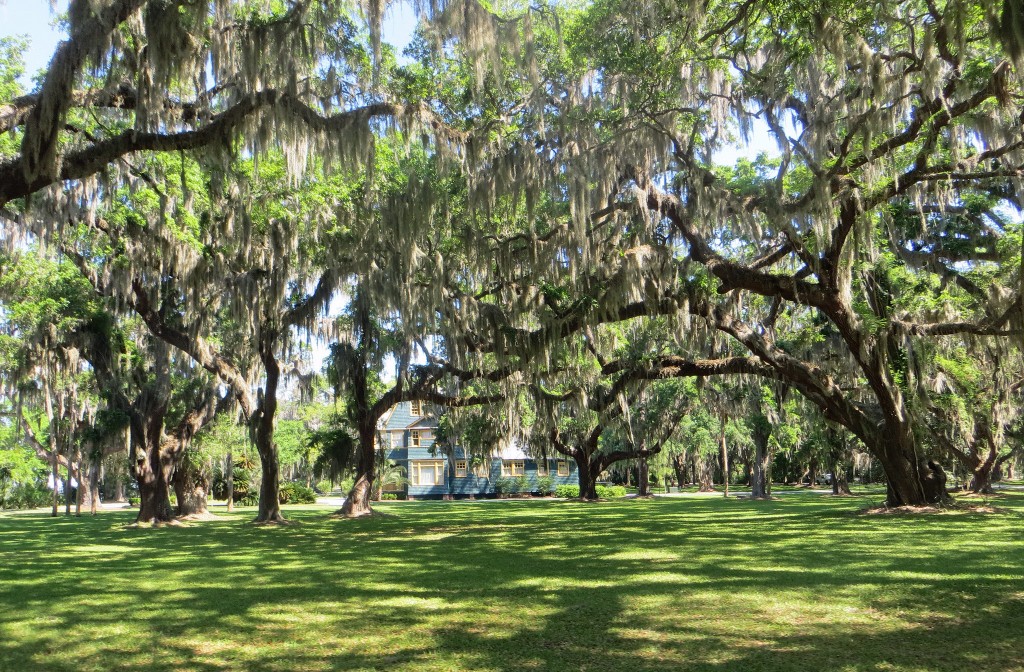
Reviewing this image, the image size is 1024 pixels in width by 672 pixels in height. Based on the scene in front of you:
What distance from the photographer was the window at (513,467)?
154ft

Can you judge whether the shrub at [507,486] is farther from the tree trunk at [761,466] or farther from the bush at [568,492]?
the tree trunk at [761,466]

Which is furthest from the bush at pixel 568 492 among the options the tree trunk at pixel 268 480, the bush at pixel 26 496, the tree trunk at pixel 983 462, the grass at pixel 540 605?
the grass at pixel 540 605

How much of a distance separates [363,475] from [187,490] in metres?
6.21

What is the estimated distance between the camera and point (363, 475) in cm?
2202

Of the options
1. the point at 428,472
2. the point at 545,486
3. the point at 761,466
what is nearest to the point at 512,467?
the point at 545,486

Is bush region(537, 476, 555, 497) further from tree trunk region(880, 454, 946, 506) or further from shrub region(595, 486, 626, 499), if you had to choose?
tree trunk region(880, 454, 946, 506)

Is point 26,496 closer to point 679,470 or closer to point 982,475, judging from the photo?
point 679,470

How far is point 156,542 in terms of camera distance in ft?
46.6

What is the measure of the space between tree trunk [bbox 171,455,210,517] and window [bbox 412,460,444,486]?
78.1 feet

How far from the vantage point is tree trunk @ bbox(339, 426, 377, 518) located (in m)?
21.5

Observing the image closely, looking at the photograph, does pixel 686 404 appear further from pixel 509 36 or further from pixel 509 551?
pixel 509 36

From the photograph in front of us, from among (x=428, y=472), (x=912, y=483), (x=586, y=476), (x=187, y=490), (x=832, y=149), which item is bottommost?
(x=428, y=472)

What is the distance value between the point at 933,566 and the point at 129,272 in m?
14.7

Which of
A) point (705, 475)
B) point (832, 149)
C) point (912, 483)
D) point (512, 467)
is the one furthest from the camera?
point (705, 475)
